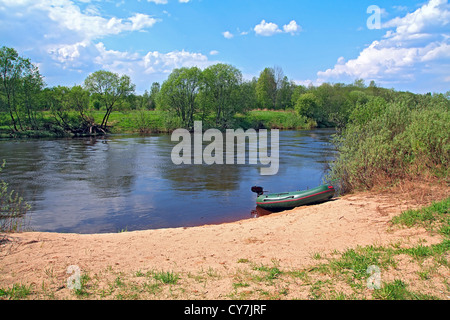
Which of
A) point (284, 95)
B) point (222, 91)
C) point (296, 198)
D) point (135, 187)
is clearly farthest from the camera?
point (284, 95)

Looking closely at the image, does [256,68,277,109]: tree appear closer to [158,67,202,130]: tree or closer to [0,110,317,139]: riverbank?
[0,110,317,139]: riverbank

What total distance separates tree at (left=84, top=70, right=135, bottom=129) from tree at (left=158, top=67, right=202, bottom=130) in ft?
19.9

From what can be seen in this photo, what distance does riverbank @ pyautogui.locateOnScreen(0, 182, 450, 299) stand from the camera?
423cm

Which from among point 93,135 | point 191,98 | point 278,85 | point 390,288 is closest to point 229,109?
point 191,98

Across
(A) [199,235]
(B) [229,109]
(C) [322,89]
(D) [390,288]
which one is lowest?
(A) [199,235]

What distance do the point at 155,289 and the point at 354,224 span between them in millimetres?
4936

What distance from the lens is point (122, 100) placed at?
46125mm

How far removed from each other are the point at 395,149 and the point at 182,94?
43957 millimetres

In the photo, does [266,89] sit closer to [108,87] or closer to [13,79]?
[108,87]

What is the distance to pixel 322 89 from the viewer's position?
73.4 metres

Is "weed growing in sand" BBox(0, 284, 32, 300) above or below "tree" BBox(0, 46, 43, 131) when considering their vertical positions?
below

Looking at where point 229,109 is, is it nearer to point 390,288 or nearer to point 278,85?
point 278,85

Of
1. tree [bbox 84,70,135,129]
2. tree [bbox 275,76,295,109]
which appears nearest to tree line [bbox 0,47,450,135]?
tree [bbox 84,70,135,129]

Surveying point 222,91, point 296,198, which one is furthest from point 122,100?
point 296,198
